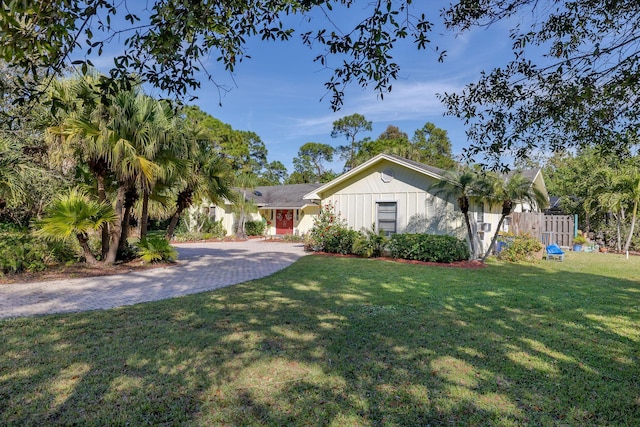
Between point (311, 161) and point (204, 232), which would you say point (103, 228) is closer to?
point (204, 232)

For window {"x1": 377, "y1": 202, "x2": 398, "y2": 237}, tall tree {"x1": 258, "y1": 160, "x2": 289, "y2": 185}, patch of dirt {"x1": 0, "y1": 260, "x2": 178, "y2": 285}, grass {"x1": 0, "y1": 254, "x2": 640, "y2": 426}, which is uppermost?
tall tree {"x1": 258, "y1": 160, "x2": 289, "y2": 185}

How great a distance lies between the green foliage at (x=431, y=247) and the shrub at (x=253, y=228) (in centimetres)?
1568

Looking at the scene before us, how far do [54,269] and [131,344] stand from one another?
7673mm

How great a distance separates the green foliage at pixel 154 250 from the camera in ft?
38.0

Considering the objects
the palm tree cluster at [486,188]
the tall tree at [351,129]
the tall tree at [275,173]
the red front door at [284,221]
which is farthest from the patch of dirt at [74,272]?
the tall tree at [275,173]

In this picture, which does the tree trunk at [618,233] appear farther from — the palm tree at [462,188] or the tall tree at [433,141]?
the tall tree at [433,141]

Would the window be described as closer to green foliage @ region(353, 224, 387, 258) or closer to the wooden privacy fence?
green foliage @ region(353, 224, 387, 258)

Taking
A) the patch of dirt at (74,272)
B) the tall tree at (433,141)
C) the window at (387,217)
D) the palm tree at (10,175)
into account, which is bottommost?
the patch of dirt at (74,272)

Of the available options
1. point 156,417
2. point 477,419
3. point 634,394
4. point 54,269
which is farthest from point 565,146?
point 54,269

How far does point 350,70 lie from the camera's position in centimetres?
407

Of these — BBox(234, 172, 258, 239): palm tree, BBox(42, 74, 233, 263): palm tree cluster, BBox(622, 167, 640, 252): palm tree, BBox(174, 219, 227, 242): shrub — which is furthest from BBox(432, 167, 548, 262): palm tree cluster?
BBox(174, 219, 227, 242): shrub

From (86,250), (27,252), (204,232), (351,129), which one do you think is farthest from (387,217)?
(351,129)

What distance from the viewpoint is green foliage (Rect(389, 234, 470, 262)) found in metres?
13.0

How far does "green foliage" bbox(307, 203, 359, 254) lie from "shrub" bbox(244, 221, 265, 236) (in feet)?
35.5
